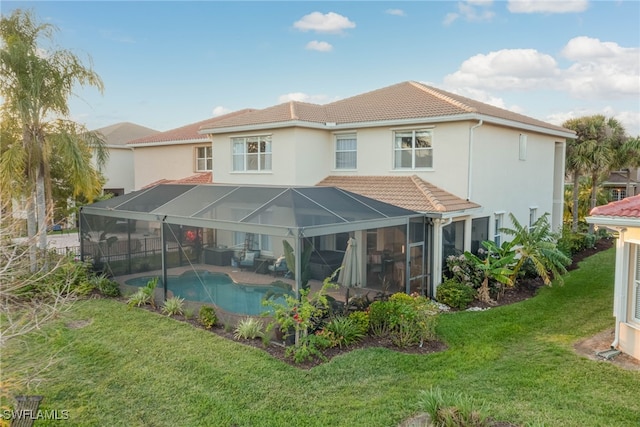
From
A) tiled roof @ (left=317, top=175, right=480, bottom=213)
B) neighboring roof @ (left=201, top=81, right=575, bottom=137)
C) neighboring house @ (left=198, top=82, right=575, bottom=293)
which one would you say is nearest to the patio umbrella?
neighboring house @ (left=198, top=82, right=575, bottom=293)

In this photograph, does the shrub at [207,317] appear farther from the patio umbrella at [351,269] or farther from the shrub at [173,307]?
the patio umbrella at [351,269]

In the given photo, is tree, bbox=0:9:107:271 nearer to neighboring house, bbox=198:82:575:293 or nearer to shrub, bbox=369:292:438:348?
neighboring house, bbox=198:82:575:293

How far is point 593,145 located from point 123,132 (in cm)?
3716

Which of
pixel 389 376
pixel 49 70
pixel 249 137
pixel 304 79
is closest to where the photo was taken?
pixel 389 376

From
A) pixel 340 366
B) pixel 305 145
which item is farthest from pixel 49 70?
pixel 340 366

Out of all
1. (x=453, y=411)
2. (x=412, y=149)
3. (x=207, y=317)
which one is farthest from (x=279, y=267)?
(x=412, y=149)

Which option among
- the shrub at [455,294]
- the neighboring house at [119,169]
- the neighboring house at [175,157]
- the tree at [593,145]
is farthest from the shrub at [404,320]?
the neighboring house at [119,169]

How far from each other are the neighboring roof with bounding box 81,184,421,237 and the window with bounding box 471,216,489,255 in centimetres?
377

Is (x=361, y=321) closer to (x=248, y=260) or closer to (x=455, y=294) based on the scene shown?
(x=248, y=260)

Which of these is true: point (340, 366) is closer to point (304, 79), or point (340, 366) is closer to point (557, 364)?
point (557, 364)

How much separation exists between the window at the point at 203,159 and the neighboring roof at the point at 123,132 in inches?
542

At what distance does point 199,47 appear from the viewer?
72.7 ft

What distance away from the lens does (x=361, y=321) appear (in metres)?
11.8

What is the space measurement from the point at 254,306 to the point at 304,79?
16.5 metres
